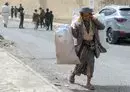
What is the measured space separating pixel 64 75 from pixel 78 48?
2.14m

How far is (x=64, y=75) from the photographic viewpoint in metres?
11.9

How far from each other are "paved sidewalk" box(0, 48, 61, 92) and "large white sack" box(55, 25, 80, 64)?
0.60m

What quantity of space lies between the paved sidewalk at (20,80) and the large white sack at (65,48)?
23.8 inches

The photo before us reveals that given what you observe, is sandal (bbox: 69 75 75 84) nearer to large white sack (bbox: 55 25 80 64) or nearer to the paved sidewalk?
the paved sidewalk

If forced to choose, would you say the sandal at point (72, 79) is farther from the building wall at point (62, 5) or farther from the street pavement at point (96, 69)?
the building wall at point (62, 5)

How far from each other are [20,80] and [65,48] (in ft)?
4.26

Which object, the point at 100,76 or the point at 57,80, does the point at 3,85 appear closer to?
the point at 57,80

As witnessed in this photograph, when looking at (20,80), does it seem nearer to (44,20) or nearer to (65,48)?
(65,48)

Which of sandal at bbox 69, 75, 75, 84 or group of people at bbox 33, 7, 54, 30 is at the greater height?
sandal at bbox 69, 75, 75, 84

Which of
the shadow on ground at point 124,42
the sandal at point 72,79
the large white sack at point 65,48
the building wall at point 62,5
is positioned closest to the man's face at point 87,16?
the large white sack at point 65,48

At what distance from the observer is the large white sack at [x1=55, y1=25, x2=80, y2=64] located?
9.73 metres

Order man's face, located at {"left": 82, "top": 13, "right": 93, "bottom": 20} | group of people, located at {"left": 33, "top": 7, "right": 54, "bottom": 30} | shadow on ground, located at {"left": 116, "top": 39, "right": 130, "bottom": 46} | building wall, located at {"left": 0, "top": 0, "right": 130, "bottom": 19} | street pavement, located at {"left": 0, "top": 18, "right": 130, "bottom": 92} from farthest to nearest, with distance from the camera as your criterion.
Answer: building wall, located at {"left": 0, "top": 0, "right": 130, "bottom": 19}
group of people, located at {"left": 33, "top": 7, "right": 54, "bottom": 30}
shadow on ground, located at {"left": 116, "top": 39, "right": 130, "bottom": 46}
street pavement, located at {"left": 0, "top": 18, "right": 130, "bottom": 92}
man's face, located at {"left": 82, "top": 13, "right": 93, "bottom": 20}

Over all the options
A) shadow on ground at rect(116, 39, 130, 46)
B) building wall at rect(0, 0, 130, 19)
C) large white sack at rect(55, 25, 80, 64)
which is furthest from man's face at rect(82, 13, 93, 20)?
building wall at rect(0, 0, 130, 19)

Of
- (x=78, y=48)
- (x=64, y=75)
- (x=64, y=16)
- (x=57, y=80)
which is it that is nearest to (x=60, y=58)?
(x=78, y=48)
